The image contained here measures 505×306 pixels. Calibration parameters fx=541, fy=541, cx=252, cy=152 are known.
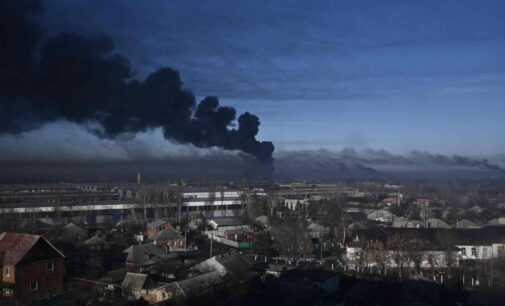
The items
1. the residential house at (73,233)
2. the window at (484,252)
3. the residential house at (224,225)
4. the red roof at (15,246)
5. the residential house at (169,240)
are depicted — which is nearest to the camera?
the red roof at (15,246)

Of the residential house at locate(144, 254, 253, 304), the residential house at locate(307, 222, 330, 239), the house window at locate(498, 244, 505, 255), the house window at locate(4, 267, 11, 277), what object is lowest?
the residential house at locate(307, 222, 330, 239)

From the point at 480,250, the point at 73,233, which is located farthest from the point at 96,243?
the point at 480,250

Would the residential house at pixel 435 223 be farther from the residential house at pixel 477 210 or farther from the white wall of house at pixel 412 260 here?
the white wall of house at pixel 412 260

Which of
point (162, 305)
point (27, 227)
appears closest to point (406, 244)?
point (162, 305)

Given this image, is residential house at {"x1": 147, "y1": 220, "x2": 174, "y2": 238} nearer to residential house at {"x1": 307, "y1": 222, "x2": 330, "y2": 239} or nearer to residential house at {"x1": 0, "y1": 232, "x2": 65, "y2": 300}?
residential house at {"x1": 307, "y1": 222, "x2": 330, "y2": 239}

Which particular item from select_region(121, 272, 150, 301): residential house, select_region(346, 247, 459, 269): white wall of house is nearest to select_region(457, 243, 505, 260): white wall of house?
select_region(346, 247, 459, 269): white wall of house

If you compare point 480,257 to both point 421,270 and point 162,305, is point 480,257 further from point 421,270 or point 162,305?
point 162,305

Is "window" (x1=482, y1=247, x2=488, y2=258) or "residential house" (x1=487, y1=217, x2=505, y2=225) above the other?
"residential house" (x1=487, y1=217, x2=505, y2=225)

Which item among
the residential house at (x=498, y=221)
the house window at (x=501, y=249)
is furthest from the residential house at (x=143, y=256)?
the residential house at (x=498, y=221)
